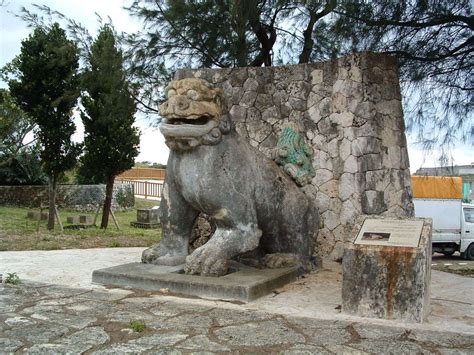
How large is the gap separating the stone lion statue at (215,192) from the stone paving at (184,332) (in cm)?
75

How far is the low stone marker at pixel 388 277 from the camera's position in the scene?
10.7 ft

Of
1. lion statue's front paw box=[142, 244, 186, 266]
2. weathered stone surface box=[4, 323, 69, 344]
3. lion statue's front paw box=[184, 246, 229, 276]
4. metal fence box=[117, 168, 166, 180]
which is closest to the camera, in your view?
weathered stone surface box=[4, 323, 69, 344]

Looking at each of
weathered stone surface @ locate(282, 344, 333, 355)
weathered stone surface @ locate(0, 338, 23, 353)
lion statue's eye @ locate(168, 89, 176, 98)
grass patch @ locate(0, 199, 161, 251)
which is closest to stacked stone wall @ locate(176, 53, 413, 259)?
lion statue's eye @ locate(168, 89, 176, 98)

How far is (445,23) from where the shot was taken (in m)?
5.21

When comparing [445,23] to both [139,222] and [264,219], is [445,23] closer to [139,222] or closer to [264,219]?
[264,219]

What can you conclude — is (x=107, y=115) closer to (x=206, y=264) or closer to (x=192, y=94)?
(x=192, y=94)

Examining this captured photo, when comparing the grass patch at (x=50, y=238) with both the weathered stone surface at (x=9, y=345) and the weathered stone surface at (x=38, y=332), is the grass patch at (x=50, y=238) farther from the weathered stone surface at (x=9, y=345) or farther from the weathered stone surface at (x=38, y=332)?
the weathered stone surface at (x=9, y=345)

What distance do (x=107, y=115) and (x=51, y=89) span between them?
1.34 m

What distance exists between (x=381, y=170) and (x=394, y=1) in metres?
1.63

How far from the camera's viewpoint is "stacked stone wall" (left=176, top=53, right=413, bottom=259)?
5.31 meters

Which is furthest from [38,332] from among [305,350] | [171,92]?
[171,92]

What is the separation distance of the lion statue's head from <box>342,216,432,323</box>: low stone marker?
4.75ft

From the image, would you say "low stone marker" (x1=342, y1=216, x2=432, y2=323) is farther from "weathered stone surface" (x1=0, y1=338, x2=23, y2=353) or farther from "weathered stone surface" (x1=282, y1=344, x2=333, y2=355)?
"weathered stone surface" (x1=0, y1=338, x2=23, y2=353)

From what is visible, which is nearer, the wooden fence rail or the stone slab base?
the stone slab base
